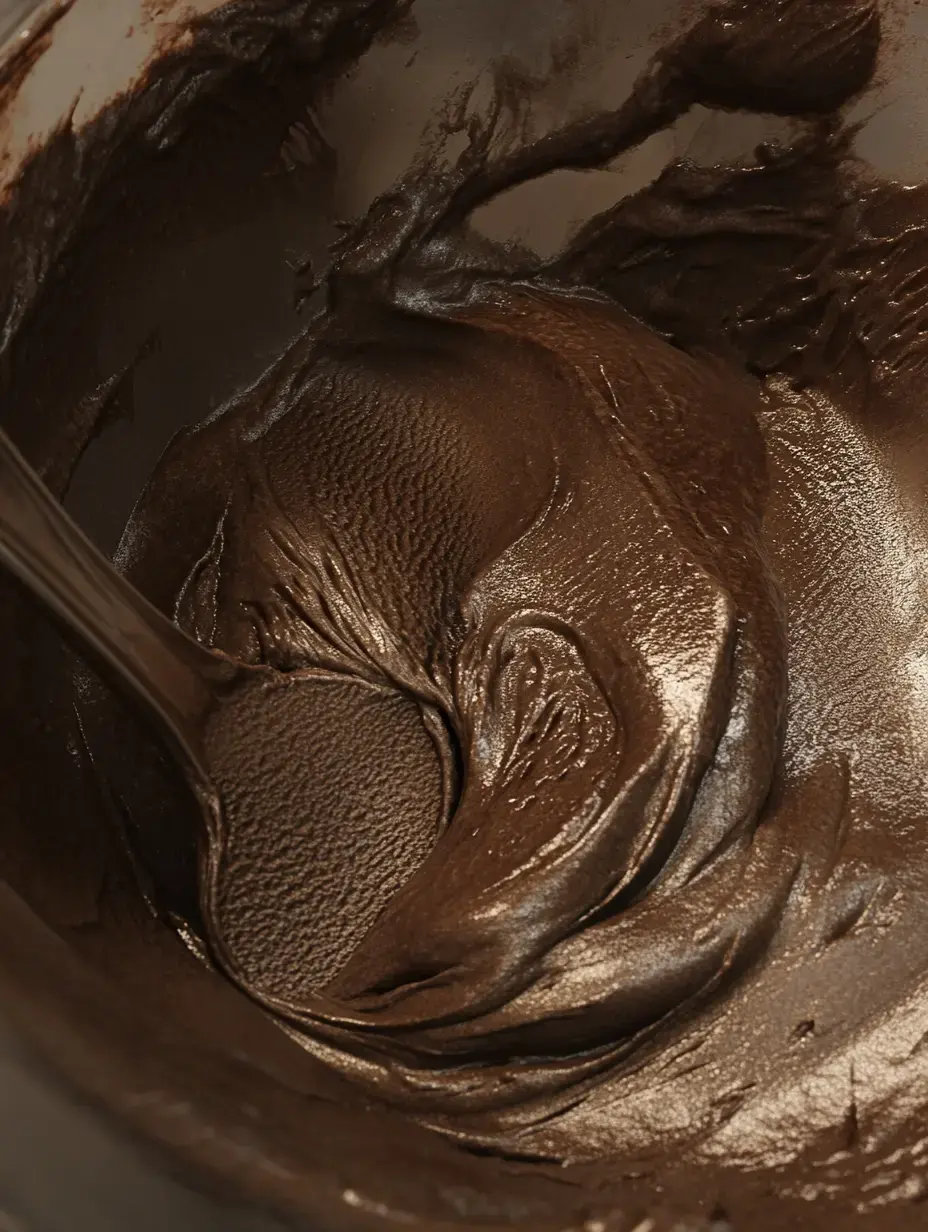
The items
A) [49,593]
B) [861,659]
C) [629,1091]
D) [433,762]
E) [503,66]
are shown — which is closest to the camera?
[49,593]

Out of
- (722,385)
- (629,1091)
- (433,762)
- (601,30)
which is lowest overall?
(629,1091)

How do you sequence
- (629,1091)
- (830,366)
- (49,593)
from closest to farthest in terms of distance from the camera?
(49,593) < (629,1091) < (830,366)

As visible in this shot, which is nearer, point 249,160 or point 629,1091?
point 629,1091

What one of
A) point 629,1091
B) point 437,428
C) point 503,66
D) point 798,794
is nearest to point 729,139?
point 503,66

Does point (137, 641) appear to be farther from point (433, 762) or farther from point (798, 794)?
point (798, 794)

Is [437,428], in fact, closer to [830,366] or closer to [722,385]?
[722,385]

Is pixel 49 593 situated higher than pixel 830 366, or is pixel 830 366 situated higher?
pixel 49 593
